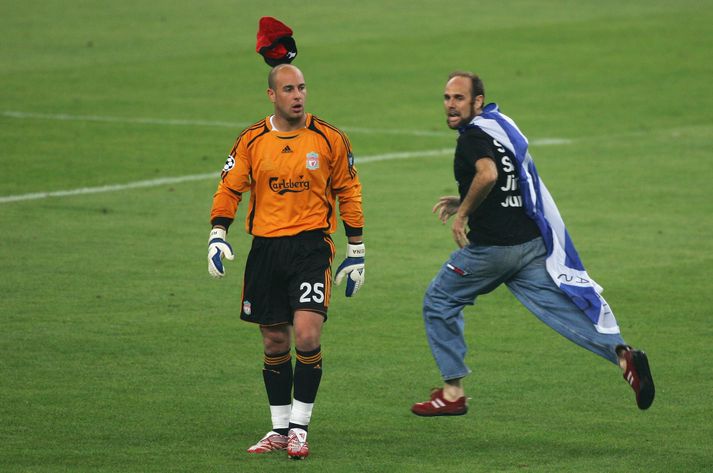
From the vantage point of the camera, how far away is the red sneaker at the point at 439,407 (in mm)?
8984

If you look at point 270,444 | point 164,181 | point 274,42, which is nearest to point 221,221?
point 274,42

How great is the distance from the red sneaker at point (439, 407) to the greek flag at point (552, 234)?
983 mm

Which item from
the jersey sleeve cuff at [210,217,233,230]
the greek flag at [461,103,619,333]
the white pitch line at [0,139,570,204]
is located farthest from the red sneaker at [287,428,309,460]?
the white pitch line at [0,139,570,204]

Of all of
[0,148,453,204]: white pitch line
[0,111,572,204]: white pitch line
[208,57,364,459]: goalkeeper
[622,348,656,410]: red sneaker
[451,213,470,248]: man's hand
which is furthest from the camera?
[0,111,572,204]: white pitch line

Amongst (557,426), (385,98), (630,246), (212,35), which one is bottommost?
(557,426)

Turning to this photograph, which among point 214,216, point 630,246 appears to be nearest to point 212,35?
point 630,246

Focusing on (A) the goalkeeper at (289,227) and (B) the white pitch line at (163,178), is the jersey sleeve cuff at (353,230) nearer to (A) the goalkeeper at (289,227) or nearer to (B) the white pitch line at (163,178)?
(A) the goalkeeper at (289,227)

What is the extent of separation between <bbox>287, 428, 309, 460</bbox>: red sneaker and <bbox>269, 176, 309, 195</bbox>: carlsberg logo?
4.59ft

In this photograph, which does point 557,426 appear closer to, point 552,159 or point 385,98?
point 552,159

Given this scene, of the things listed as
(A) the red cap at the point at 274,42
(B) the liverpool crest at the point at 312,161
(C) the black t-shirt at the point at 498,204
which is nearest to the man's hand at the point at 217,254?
(B) the liverpool crest at the point at 312,161

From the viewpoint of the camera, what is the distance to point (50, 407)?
9336 millimetres

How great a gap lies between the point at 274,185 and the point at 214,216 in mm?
439

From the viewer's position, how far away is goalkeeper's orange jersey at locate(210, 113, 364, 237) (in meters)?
8.55

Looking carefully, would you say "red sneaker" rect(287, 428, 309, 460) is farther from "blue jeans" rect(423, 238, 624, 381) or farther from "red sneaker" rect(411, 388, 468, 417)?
"blue jeans" rect(423, 238, 624, 381)
